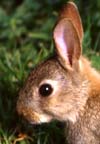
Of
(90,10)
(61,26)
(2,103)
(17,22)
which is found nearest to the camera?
(61,26)

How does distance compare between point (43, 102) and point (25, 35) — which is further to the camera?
point (25, 35)

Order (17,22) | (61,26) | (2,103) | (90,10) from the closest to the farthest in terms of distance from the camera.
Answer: (61,26) < (2,103) < (90,10) < (17,22)

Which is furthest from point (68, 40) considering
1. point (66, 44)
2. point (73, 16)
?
point (73, 16)

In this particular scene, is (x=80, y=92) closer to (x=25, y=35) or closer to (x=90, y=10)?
(x=90, y=10)

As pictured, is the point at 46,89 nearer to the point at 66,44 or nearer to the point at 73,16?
the point at 66,44

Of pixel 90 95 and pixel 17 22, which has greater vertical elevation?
pixel 90 95

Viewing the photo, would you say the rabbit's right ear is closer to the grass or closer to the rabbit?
the rabbit

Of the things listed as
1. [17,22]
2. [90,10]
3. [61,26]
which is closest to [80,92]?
[61,26]
